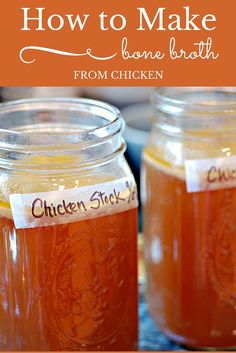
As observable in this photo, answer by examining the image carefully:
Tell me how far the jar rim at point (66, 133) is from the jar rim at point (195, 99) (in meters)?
0.09

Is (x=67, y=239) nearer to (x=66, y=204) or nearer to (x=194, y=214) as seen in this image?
(x=66, y=204)

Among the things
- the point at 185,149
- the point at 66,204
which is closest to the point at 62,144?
the point at 66,204

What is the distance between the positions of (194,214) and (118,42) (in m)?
0.27

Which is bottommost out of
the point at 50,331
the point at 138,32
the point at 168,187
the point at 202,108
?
the point at 50,331

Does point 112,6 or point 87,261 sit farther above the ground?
point 112,6

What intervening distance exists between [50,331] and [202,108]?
1.11 ft

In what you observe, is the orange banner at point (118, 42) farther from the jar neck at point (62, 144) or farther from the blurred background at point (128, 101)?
the blurred background at point (128, 101)

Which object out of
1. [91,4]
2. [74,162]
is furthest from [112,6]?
[74,162]

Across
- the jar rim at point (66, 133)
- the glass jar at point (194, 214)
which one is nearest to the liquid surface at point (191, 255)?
the glass jar at point (194, 214)

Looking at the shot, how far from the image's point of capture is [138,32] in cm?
75

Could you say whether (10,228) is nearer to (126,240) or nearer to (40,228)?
(40,228)

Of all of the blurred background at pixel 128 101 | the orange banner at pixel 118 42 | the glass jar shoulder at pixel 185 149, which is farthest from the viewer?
the blurred background at pixel 128 101

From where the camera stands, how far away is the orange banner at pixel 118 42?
0.75 metres

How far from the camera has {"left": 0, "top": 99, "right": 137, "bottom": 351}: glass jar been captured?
774mm
